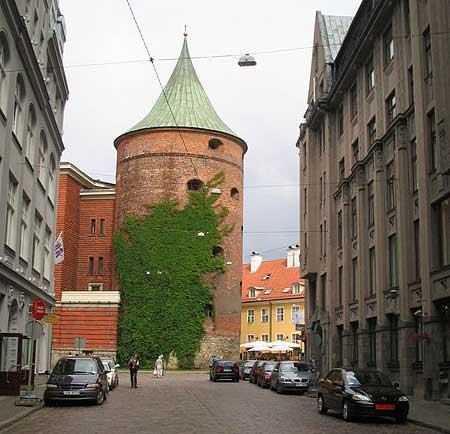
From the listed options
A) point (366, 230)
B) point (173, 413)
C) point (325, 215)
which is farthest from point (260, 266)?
point (173, 413)

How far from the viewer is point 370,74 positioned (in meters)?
33.2

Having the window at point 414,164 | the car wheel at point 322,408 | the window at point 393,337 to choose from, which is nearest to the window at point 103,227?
the window at point 393,337

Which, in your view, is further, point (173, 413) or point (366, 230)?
Result: point (366, 230)

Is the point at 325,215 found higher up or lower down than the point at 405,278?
higher up

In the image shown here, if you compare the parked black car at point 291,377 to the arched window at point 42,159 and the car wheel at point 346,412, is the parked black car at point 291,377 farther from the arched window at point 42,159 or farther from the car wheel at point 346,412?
the arched window at point 42,159

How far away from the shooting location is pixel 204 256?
2194 inches

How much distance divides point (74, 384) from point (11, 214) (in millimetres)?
8274

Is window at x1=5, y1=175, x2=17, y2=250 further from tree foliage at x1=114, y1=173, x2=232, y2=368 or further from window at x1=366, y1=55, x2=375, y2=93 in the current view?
tree foliage at x1=114, y1=173, x2=232, y2=368

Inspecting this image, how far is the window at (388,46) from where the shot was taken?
98.3 ft

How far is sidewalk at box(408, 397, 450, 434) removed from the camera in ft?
53.6

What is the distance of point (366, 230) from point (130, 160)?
3033 centimetres

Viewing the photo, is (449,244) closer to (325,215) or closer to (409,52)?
(409,52)

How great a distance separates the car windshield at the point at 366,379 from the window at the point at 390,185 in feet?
35.6

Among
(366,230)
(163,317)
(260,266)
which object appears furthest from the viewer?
(260,266)
